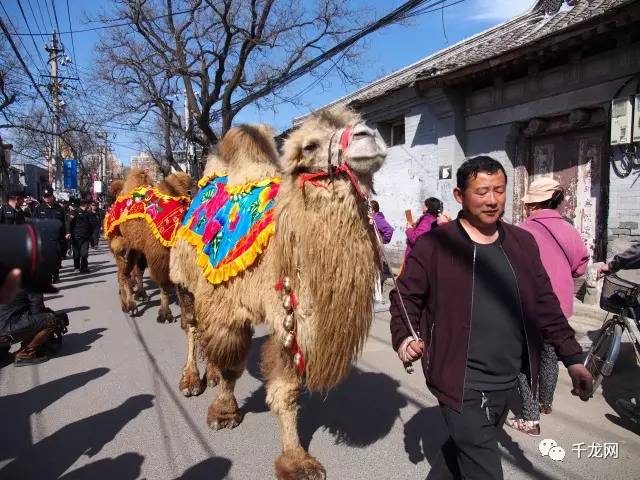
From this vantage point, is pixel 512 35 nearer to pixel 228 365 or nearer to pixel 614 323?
pixel 614 323

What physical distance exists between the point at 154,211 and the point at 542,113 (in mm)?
6538

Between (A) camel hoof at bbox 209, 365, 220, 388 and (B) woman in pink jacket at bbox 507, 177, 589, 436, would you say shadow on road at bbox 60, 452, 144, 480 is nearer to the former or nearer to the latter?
(A) camel hoof at bbox 209, 365, 220, 388

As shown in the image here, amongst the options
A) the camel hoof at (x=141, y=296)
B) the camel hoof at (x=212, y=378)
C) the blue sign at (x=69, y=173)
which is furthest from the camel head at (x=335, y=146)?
the blue sign at (x=69, y=173)

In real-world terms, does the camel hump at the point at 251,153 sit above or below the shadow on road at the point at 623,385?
above

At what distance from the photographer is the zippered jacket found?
2.03m

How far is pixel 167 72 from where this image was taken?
55.3 feet

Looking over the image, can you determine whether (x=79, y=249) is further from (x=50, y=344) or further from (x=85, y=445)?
(x=85, y=445)

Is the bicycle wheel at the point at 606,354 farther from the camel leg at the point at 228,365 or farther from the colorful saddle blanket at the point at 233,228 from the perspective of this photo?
the colorful saddle blanket at the point at 233,228

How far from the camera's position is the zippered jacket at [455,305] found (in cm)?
203

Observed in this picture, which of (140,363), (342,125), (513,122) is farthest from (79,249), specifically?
(342,125)

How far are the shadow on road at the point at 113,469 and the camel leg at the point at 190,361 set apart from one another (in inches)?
38.6

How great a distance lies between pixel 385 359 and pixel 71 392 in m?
3.15

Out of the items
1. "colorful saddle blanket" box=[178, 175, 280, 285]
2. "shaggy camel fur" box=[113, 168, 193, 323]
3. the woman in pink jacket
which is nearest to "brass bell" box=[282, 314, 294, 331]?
"colorful saddle blanket" box=[178, 175, 280, 285]

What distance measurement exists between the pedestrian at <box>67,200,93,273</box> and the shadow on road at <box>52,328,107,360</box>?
20.8ft
